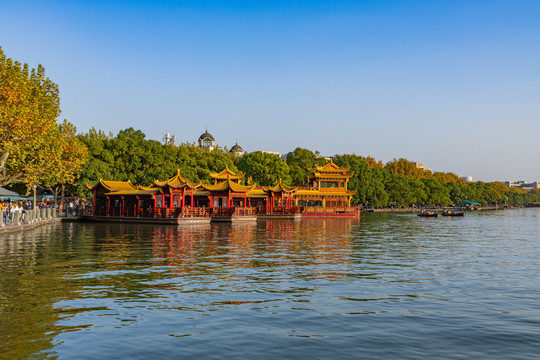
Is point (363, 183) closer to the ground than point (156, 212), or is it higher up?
higher up

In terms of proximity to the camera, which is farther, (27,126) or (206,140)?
(206,140)

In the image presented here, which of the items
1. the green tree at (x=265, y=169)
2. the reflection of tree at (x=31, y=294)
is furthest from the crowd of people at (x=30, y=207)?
the green tree at (x=265, y=169)

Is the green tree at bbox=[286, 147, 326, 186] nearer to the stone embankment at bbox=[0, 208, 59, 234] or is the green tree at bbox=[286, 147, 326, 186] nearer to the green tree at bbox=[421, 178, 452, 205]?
the green tree at bbox=[421, 178, 452, 205]

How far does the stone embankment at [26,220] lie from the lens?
32219 mm

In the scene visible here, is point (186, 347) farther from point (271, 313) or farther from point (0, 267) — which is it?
point (0, 267)

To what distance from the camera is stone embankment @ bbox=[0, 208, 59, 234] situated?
32219mm

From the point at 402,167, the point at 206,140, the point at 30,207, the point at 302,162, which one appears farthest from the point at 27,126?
the point at 206,140

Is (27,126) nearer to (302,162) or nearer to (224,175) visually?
(224,175)

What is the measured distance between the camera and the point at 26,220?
37.0 meters

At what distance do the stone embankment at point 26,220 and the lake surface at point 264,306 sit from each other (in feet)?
36.1

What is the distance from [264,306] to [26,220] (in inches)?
1250

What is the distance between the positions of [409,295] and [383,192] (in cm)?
9685

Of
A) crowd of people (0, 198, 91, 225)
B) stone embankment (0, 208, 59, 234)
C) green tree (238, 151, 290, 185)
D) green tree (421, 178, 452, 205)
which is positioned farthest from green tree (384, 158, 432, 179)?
stone embankment (0, 208, 59, 234)

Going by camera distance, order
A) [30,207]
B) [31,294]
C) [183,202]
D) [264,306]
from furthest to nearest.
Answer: [30,207], [183,202], [31,294], [264,306]
